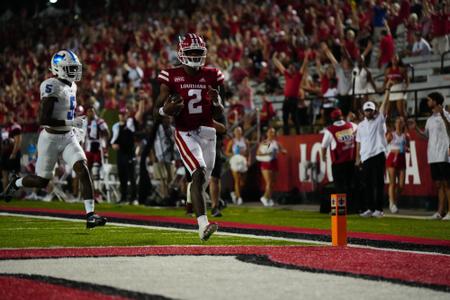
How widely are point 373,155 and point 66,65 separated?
608 centimetres

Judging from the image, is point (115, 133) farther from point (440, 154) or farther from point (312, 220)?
point (440, 154)

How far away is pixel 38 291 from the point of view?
6.03 meters

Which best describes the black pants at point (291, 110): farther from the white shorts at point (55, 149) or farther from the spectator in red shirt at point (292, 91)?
the white shorts at point (55, 149)

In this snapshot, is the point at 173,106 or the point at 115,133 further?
the point at 115,133

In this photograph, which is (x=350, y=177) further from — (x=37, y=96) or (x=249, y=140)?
(x=37, y=96)

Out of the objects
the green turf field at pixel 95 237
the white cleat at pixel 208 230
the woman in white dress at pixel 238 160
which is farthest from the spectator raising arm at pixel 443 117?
the woman in white dress at pixel 238 160

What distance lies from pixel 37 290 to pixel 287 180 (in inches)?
573

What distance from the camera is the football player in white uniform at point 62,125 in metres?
11.5

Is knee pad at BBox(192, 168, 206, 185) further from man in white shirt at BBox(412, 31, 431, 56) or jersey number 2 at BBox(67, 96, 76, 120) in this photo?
man in white shirt at BBox(412, 31, 431, 56)

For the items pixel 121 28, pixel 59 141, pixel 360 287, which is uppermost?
pixel 121 28

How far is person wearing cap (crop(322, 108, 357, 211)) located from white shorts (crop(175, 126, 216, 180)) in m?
5.95

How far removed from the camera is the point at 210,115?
33.5ft

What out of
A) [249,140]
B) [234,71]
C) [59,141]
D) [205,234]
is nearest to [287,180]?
[249,140]

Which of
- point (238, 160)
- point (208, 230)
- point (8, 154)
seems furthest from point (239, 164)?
point (208, 230)
